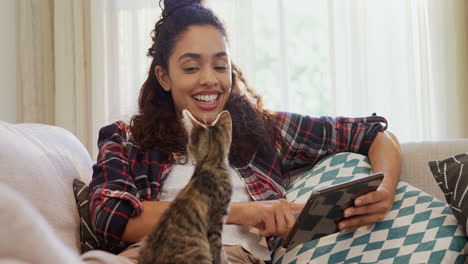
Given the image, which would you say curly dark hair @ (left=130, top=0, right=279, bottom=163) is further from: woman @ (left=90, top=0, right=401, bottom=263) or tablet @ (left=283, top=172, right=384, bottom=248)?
tablet @ (left=283, top=172, right=384, bottom=248)

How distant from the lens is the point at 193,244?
101cm

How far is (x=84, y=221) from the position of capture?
4.67 ft

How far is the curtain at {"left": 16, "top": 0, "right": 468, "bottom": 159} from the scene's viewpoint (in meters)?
2.97

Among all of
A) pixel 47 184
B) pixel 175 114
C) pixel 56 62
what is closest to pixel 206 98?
pixel 175 114

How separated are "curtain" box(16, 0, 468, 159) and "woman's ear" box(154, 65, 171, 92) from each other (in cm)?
115

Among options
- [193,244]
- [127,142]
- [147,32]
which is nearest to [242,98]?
[127,142]

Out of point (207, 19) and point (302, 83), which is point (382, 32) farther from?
point (207, 19)

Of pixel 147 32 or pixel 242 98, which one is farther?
pixel 147 32

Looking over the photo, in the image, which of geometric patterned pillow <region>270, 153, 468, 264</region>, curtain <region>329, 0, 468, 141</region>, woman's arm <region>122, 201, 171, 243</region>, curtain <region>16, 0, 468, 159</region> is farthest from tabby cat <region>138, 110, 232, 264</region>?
curtain <region>329, 0, 468, 141</region>

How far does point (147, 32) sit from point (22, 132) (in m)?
2.00

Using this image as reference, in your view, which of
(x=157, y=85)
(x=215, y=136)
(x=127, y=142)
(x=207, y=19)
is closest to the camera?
(x=215, y=136)

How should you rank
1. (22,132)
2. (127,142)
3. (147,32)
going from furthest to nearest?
(147,32), (127,142), (22,132)

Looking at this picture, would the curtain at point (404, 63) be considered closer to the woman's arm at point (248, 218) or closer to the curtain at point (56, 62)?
the curtain at point (56, 62)

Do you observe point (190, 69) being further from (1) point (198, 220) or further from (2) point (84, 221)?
(1) point (198, 220)
